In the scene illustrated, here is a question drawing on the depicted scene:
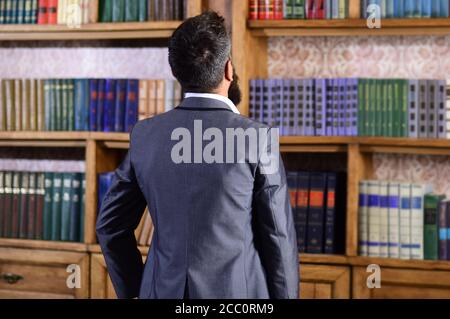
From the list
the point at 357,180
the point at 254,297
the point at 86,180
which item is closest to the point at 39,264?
the point at 86,180

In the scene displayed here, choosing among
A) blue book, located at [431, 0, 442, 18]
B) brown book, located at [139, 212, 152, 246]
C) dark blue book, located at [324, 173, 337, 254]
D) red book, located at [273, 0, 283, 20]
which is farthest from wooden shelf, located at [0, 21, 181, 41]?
blue book, located at [431, 0, 442, 18]

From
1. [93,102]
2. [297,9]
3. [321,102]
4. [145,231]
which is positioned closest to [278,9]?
[297,9]

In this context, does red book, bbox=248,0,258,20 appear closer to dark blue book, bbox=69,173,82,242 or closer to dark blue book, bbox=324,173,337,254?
dark blue book, bbox=324,173,337,254

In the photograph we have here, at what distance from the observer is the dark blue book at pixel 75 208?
3.21 m

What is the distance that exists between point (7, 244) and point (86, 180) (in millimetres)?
484

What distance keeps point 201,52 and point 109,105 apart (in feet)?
4.89

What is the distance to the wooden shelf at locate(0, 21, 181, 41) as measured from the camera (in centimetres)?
309

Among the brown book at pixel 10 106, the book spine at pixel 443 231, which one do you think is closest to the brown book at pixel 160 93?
the brown book at pixel 10 106

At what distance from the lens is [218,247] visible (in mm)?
1695

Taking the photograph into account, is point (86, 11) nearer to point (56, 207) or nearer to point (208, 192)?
point (56, 207)

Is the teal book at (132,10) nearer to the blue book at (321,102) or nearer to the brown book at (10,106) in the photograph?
the brown book at (10,106)

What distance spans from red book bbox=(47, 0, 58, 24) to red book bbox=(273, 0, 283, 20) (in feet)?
3.23
